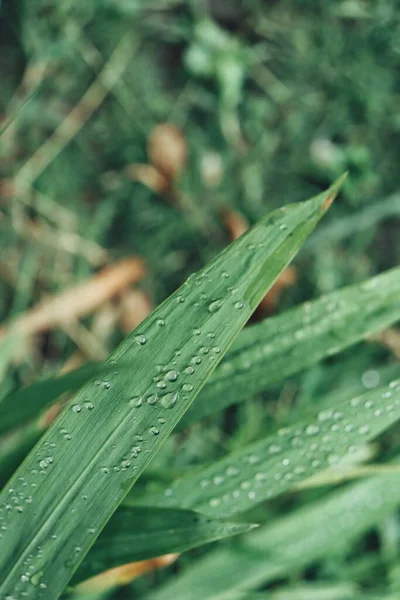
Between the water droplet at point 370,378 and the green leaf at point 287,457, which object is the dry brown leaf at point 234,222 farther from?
the green leaf at point 287,457

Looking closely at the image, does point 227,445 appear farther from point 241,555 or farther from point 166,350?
point 166,350

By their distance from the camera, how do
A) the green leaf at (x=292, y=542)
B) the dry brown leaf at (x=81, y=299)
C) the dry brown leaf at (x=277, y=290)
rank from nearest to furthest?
1. the green leaf at (x=292, y=542)
2. the dry brown leaf at (x=81, y=299)
3. the dry brown leaf at (x=277, y=290)

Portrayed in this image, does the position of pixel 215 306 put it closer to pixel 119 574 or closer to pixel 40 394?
pixel 40 394

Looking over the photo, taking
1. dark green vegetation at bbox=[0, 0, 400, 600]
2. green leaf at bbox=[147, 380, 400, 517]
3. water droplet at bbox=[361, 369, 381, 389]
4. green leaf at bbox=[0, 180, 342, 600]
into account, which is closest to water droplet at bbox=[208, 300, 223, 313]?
green leaf at bbox=[0, 180, 342, 600]

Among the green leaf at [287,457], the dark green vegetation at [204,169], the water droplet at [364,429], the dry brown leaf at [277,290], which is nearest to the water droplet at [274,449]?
the green leaf at [287,457]

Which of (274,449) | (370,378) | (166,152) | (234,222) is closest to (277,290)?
(234,222)

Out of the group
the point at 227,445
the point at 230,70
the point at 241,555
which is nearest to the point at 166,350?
the point at 241,555
